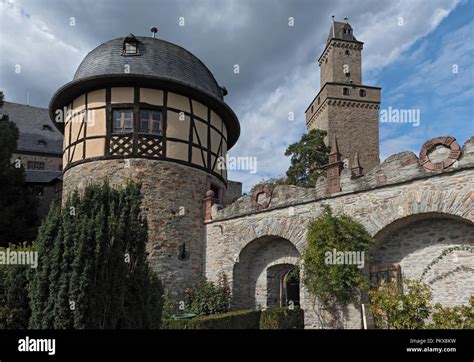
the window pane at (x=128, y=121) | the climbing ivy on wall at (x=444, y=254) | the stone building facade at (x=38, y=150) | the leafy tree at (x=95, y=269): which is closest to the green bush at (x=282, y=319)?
the climbing ivy on wall at (x=444, y=254)

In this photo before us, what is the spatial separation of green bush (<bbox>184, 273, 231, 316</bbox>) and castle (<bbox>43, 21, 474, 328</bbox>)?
294 millimetres

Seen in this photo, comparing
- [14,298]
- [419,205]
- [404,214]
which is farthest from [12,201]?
[419,205]

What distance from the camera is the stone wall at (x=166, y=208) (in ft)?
43.8

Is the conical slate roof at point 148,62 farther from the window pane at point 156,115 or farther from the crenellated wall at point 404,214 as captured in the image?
the crenellated wall at point 404,214

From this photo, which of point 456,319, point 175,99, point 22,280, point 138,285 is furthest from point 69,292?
point 175,99

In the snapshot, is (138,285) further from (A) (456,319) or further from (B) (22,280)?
(A) (456,319)

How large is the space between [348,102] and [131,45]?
31142 mm

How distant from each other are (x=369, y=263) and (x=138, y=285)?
18.4ft

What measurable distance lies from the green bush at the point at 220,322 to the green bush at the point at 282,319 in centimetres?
31

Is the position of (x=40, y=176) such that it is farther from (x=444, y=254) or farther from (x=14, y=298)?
(x=444, y=254)

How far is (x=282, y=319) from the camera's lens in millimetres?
11578

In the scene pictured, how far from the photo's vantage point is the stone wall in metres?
13.4

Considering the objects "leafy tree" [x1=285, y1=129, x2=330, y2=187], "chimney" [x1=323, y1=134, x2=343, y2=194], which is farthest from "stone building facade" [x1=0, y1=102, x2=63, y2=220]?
"chimney" [x1=323, y1=134, x2=343, y2=194]

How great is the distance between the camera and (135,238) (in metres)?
7.39
